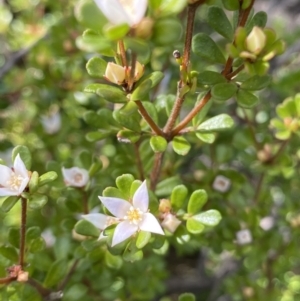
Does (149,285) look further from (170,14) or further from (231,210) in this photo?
(170,14)

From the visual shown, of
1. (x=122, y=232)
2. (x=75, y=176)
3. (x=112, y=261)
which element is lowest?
(x=112, y=261)

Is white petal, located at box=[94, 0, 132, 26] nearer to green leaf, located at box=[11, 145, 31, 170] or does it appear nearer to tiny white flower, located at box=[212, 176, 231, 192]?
green leaf, located at box=[11, 145, 31, 170]

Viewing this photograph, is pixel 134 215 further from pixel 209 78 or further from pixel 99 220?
pixel 209 78

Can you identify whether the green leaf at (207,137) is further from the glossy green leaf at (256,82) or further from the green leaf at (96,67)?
the green leaf at (96,67)

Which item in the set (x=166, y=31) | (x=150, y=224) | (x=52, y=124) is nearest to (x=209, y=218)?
(x=150, y=224)

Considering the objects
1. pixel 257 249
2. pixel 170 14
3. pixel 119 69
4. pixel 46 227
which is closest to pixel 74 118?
pixel 46 227

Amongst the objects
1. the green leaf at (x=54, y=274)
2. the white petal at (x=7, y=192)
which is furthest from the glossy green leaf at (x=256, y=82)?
the green leaf at (x=54, y=274)
